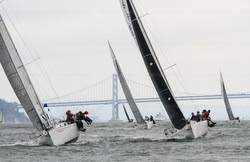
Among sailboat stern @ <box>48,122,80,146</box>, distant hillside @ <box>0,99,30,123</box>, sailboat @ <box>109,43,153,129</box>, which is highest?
sailboat stern @ <box>48,122,80,146</box>

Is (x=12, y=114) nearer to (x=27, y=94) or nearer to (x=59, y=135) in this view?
(x=27, y=94)

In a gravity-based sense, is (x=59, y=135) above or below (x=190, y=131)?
above

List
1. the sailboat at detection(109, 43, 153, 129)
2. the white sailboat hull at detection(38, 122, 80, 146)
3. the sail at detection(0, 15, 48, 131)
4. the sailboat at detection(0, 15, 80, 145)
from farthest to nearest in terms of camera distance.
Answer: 1. the sailboat at detection(109, 43, 153, 129)
2. the sail at detection(0, 15, 48, 131)
3. the sailboat at detection(0, 15, 80, 145)
4. the white sailboat hull at detection(38, 122, 80, 146)

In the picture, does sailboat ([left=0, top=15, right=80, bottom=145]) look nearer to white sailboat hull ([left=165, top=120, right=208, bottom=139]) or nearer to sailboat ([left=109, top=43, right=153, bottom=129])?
white sailboat hull ([left=165, top=120, right=208, bottom=139])

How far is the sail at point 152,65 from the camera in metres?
15.4

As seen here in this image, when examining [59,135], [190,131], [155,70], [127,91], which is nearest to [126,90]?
[127,91]

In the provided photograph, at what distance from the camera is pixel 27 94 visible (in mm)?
14961

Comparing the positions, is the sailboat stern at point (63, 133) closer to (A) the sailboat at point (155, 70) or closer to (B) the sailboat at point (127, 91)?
(A) the sailboat at point (155, 70)

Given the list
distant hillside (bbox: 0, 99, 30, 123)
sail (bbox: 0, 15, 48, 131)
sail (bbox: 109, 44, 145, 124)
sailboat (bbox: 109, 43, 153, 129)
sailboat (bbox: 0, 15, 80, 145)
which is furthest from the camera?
distant hillside (bbox: 0, 99, 30, 123)

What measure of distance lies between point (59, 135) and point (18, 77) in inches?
78.3

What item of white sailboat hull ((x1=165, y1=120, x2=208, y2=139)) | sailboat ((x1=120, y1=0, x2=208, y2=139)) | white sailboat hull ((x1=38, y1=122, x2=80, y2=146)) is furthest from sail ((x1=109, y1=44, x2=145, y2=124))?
white sailboat hull ((x1=38, y1=122, x2=80, y2=146))

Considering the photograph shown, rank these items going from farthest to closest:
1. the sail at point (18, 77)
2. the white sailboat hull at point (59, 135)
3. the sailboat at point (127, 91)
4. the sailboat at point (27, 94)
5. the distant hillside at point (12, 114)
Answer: the distant hillside at point (12, 114), the sailboat at point (127, 91), the sail at point (18, 77), the sailboat at point (27, 94), the white sailboat hull at point (59, 135)

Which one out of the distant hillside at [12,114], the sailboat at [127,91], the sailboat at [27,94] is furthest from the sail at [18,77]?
the distant hillside at [12,114]

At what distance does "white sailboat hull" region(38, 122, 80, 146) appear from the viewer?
14.4 meters
